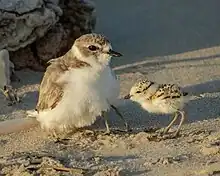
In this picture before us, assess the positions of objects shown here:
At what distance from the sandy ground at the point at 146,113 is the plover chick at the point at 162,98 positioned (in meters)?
0.17

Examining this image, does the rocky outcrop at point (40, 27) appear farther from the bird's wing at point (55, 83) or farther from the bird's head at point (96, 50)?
the bird's head at point (96, 50)

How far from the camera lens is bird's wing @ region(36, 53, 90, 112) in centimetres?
578

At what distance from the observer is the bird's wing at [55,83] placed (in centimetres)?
578

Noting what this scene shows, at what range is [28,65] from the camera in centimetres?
757

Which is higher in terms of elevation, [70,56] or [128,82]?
[70,56]

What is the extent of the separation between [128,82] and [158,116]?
0.83 m

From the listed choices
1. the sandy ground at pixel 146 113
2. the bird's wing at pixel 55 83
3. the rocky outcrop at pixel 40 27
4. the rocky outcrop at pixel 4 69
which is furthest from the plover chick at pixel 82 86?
the rocky outcrop at pixel 40 27

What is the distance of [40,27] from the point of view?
747 cm

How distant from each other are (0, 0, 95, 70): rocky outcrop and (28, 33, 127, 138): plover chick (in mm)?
1561

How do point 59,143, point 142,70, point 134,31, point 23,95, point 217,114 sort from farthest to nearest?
point 134,31 → point 142,70 → point 23,95 → point 217,114 → point 59,143

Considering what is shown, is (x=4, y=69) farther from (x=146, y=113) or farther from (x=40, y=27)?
(x=146, y=113)

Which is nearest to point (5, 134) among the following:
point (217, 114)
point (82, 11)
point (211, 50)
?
point (217, 114)

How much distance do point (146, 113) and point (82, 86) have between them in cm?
98

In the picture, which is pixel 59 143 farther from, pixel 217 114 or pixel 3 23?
pixel 3 23
